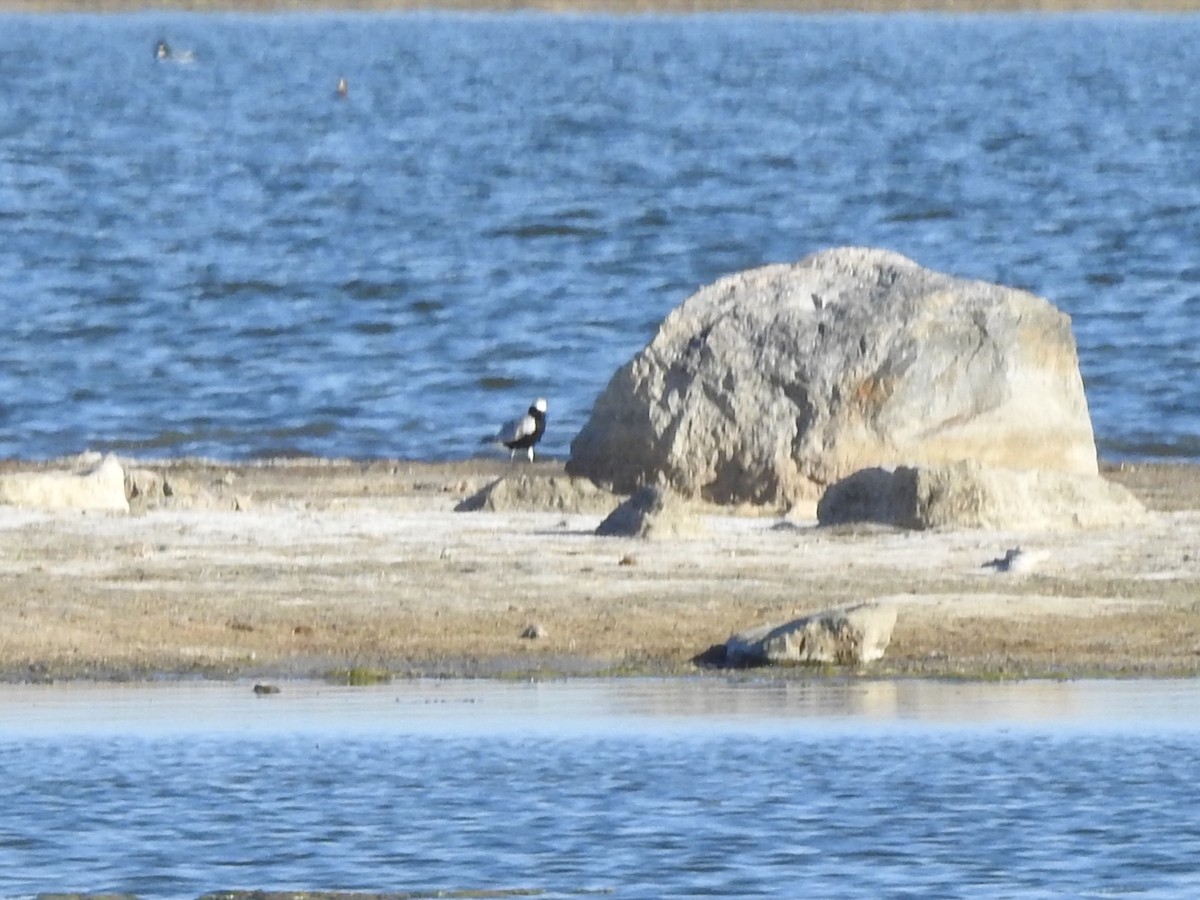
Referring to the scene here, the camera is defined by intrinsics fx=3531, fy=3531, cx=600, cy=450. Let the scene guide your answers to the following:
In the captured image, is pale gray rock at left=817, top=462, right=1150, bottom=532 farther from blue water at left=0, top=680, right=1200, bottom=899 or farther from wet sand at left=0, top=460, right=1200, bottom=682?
blue water at left=0, top=680, right=1200, bottom=899

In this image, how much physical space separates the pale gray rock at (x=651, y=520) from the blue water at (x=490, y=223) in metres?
6.27

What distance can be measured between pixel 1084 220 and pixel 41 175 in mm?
13845

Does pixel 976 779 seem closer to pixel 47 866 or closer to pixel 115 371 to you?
pixel 47 866

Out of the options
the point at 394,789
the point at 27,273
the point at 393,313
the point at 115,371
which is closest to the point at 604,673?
the point at 394,789

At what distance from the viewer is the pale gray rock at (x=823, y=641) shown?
12.2 metres

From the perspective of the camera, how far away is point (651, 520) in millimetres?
14289

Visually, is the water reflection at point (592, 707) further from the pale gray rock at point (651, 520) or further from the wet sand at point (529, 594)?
the pale gray rock at point (651, 520)

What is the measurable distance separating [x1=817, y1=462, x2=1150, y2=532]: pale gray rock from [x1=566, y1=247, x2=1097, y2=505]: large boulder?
678 mm

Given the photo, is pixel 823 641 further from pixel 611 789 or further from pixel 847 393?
pixel 847 393

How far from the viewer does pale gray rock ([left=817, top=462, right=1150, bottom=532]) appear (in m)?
14.2

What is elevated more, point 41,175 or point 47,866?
point 41,175

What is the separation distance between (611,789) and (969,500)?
4122 mm

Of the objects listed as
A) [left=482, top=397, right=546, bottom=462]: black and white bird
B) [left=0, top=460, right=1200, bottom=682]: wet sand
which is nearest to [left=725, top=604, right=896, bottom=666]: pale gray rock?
[left=0, top=460, right=1200, bottom=682]: wet sand

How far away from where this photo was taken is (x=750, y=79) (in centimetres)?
7275
